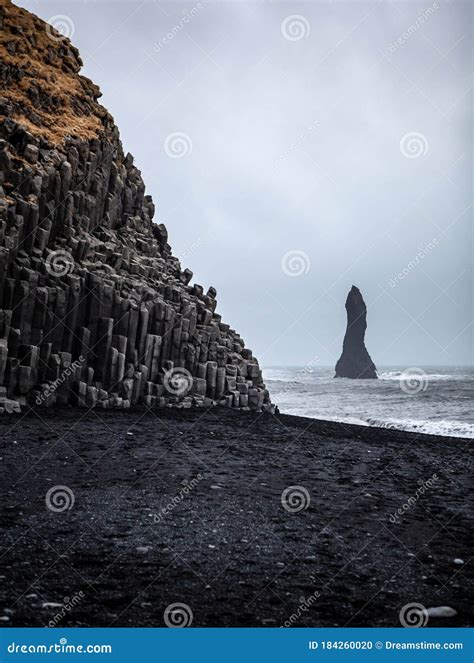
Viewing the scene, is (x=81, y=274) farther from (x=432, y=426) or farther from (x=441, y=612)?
(x=432, y=426)

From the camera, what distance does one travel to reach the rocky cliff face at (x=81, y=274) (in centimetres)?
2042

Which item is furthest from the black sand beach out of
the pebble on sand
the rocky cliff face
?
the rocky cliff face

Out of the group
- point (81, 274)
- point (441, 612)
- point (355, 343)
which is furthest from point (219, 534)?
point (355, 343)

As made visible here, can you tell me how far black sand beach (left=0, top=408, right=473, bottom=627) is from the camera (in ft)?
18.7

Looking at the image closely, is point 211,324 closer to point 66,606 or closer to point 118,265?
point 118,265

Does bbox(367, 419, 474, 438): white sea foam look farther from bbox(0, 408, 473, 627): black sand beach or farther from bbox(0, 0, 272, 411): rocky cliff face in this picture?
bbox(0, 408, 473, 627): black sand beach

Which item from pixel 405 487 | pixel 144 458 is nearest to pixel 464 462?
pixel 405 487

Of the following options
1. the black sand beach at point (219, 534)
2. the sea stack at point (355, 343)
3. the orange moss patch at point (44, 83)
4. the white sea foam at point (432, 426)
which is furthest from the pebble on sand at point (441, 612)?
the sea stack at point (355, 343)

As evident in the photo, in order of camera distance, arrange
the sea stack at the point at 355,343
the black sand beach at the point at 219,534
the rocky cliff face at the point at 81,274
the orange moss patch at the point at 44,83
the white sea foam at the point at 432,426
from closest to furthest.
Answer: the black sand beach at the point at 219,534, the rocky cliff face at the point at 81,274, the orange moss patch at the point at 44,83, the white sea foam at the point at 432,426, the sea stack at the point at 355,343

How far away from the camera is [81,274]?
22.3 meters

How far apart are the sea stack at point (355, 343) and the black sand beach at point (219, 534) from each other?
116103 mm

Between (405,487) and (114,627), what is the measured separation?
8.90 meters

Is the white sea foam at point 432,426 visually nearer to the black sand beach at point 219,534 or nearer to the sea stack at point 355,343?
the black sand beach at point 219,534

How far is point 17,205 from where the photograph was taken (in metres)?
20.8
